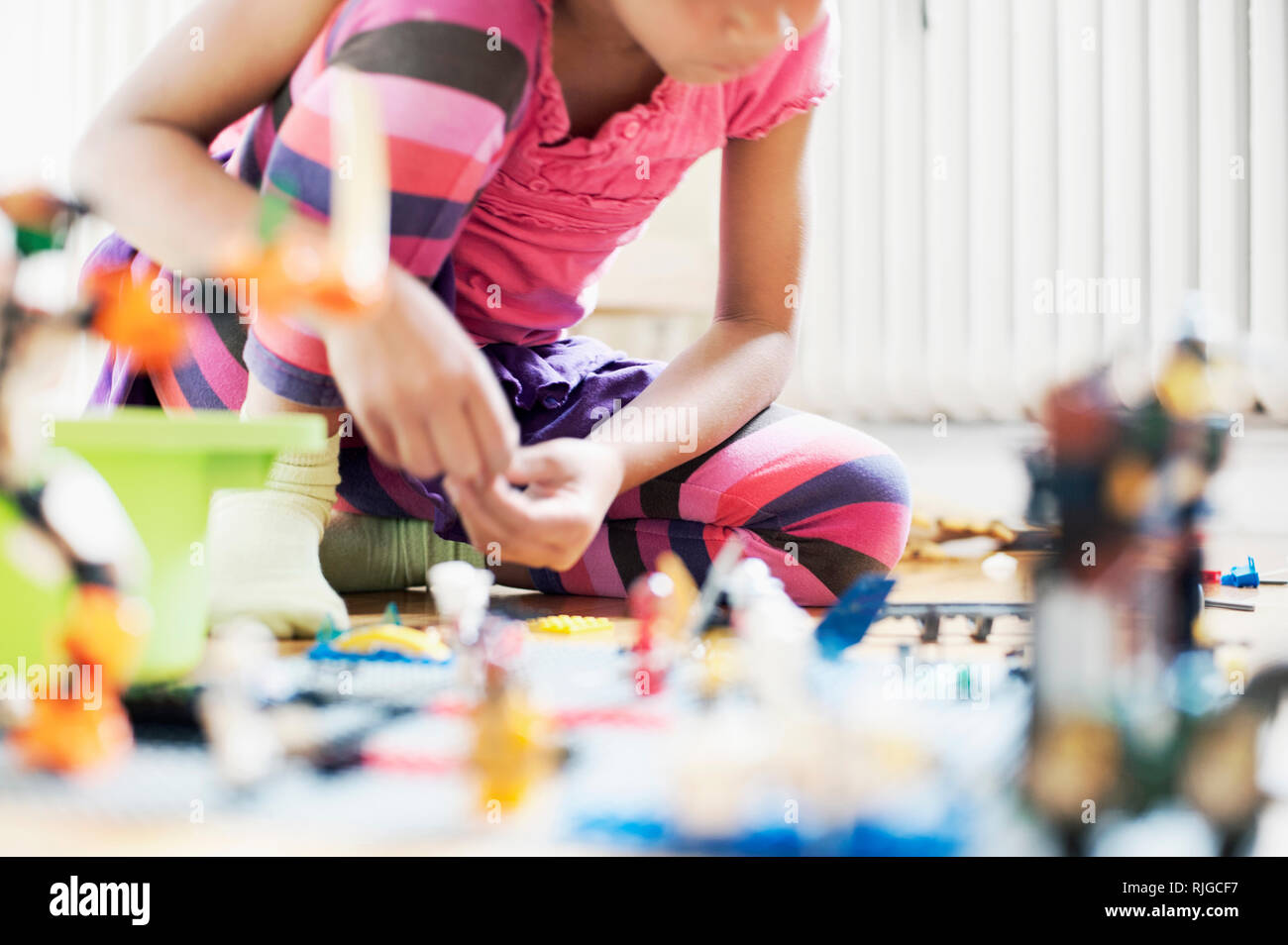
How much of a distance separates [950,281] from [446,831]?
173cm

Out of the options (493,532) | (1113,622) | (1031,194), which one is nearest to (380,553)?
(493,532)

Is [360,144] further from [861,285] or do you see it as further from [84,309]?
[861,285]

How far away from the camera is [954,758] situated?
394 millimetres

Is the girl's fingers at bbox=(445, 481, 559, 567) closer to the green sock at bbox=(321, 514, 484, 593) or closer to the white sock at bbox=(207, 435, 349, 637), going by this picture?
the white sock at bbox=(207, 435, 349, 637)

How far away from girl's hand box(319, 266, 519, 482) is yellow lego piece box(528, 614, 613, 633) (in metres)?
0.28

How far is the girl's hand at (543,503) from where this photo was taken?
1.59ft

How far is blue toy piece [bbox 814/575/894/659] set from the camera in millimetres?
560

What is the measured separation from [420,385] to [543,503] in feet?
0.38

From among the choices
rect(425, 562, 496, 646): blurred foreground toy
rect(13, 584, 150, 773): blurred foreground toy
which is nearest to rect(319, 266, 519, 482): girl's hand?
rect(13, 584, 150, 773): blurred foreground toy

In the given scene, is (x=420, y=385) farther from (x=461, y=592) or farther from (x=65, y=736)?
(x=461, y=592)
